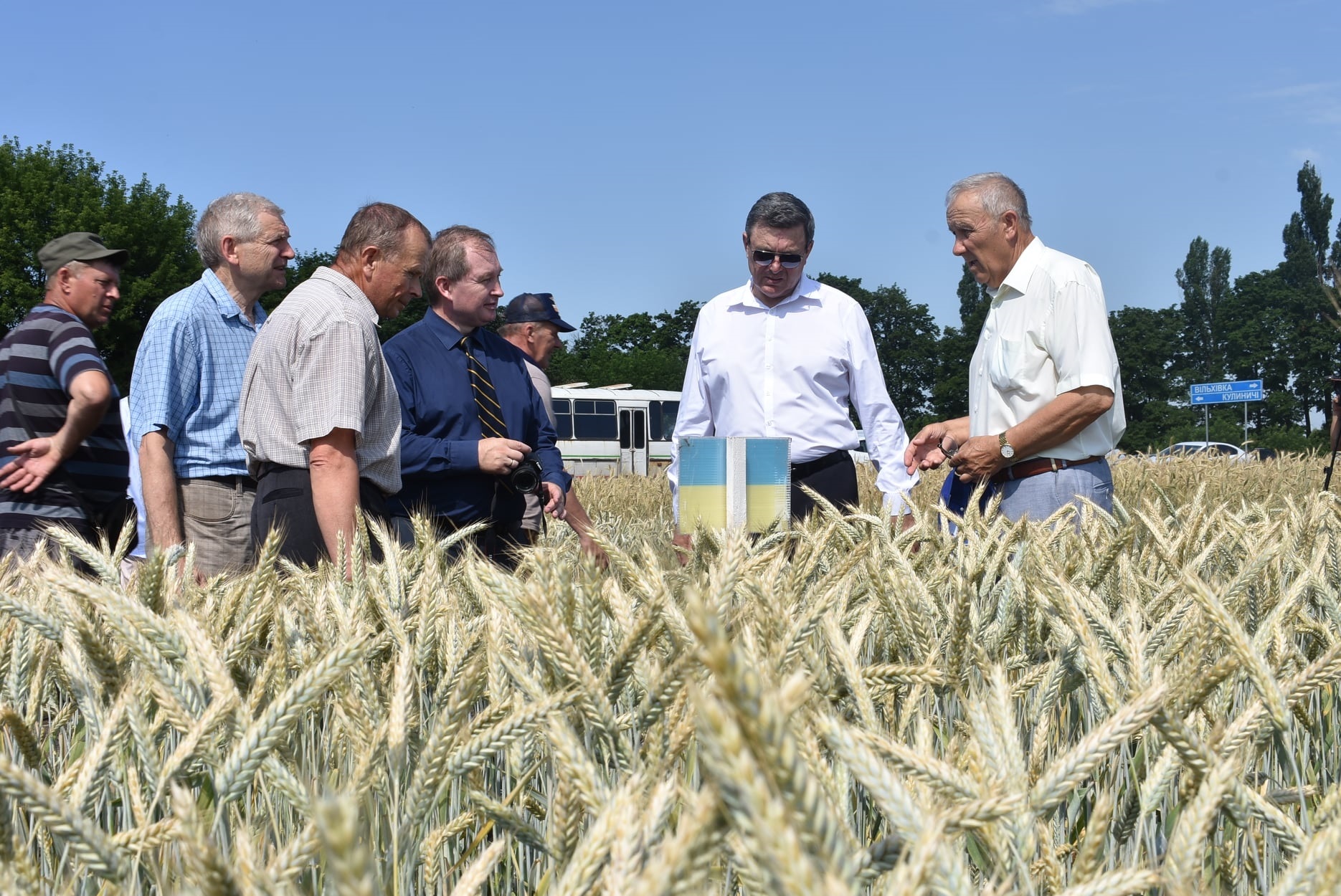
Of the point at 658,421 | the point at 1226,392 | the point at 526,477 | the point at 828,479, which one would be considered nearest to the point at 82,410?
the point at 526,477

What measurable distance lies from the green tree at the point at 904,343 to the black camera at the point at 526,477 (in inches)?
2736

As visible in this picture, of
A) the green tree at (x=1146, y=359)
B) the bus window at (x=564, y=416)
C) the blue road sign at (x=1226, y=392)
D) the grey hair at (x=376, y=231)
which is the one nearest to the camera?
the grey hair at (x=376, y=231)

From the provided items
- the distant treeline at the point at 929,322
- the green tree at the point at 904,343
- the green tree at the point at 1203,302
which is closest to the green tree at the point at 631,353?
the distant treeline at the point at 929,322

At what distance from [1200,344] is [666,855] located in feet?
278

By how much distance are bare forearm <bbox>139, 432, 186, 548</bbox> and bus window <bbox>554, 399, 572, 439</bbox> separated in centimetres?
2573

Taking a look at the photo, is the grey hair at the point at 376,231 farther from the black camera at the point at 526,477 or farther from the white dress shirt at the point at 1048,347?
the white dress shirt at the point at 1048,347

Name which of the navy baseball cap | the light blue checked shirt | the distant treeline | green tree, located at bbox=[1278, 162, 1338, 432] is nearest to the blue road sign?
the distant treeline

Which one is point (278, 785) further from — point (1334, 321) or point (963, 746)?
point (1334, 321)

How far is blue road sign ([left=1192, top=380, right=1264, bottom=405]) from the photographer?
23375mm

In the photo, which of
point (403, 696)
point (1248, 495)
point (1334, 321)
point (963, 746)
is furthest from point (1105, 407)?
point (1248, 495)

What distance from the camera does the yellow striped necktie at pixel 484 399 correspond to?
3.58m

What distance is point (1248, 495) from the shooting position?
6.71 meters

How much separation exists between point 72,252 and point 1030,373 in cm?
300

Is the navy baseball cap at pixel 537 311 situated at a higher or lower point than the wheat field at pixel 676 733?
higher
